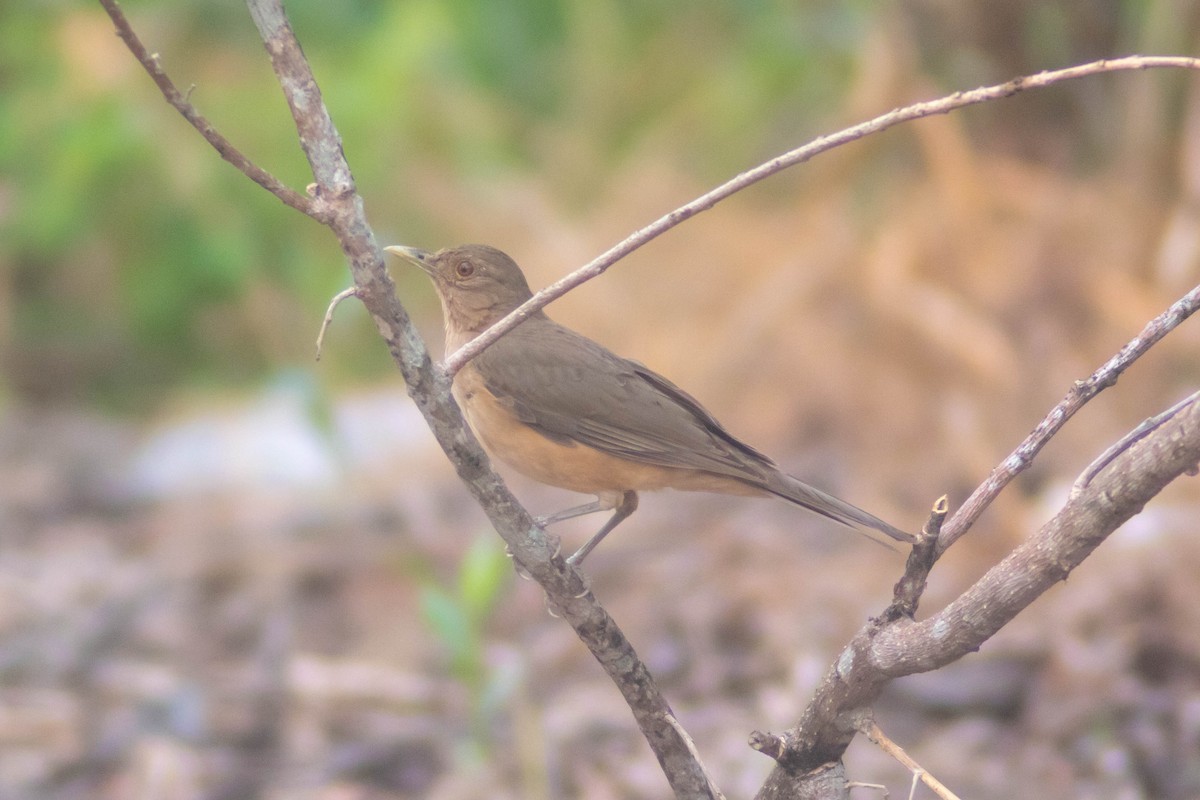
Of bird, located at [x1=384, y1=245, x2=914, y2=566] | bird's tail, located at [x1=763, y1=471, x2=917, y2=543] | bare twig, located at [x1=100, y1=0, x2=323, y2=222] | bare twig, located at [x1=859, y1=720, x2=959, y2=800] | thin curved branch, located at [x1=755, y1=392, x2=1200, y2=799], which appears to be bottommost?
bare twig, located at [x1=859, y1=720, x2=959, y2=800]

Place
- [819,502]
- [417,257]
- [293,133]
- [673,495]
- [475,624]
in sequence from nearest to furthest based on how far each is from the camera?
1. [819,502]
2. [475,624]
3. [417,257]
4. [673,495]
5. [293,133]

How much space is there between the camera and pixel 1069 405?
243 centimetres

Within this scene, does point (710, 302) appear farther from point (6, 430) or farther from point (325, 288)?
point (6, 430)

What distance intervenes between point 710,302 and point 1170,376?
2.58 metres

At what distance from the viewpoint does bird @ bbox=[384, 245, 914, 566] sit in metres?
3.95

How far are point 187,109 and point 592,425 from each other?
200 centimetres

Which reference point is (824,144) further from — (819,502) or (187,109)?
(819,502)

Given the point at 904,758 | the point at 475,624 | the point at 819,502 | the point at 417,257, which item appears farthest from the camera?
the point at 417,257

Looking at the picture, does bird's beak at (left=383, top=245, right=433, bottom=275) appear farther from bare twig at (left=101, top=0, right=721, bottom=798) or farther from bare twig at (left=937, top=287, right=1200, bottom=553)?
bare twig at (left=937, top=287, right=1200, bottom=553)

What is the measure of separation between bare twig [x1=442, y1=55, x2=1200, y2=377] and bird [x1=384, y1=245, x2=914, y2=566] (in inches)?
53.8

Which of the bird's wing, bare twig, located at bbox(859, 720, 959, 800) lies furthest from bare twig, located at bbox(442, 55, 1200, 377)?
the bird's wing

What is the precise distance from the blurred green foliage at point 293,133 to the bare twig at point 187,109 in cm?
513

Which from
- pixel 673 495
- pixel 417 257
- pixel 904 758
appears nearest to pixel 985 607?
pixel 904 758

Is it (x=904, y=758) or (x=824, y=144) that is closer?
(x=824, y=144)
